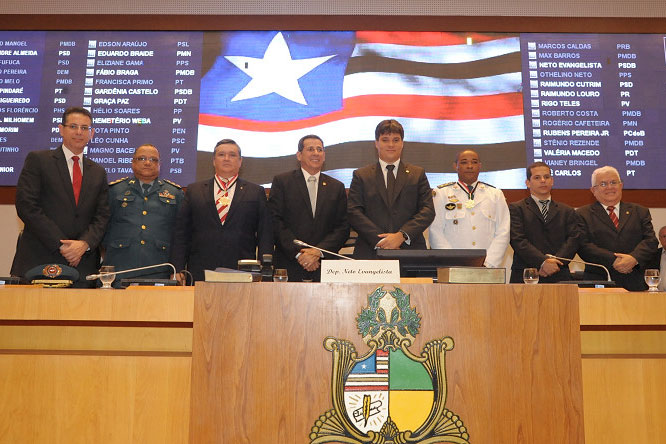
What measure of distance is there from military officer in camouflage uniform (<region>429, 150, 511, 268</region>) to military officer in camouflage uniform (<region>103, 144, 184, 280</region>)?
1.70 m

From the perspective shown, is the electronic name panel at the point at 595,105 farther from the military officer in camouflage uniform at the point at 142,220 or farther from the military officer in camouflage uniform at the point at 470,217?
the military officer in camouflage uniform at the point at 142,220

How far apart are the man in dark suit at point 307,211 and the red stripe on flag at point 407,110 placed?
0.96m

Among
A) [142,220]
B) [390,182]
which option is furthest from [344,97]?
[142,220]

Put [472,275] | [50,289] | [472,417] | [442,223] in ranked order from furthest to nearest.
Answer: [442,223] < [50,289] < [472,275] < [472,417]

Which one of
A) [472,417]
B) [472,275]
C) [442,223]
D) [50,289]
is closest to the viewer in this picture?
[472,417]

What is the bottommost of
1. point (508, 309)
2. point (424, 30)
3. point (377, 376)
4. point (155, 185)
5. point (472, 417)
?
point (472, 417)

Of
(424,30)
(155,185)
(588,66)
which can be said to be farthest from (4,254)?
Result: (588,66)

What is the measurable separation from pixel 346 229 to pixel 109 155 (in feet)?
7.09

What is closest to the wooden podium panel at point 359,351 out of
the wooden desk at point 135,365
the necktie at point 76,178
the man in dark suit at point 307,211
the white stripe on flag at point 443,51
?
the wooden desk at point 135,365

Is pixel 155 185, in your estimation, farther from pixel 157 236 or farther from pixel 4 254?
pixel 4 254

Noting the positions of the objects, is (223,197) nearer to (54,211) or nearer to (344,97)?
(54,211)

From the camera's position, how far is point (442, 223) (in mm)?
3920

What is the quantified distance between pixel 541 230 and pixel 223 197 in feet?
6.90

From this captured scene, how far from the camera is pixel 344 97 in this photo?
15.9 feet
